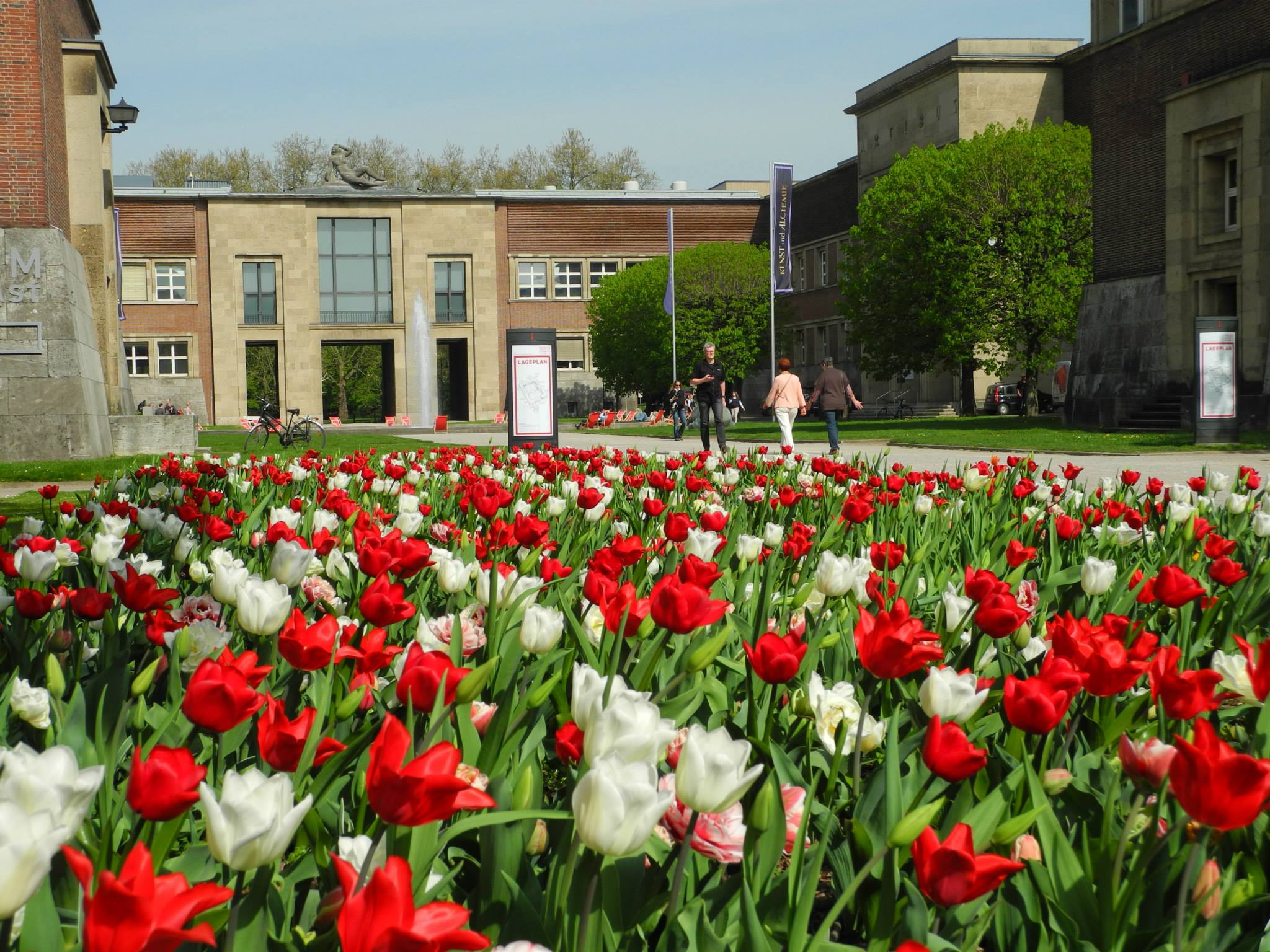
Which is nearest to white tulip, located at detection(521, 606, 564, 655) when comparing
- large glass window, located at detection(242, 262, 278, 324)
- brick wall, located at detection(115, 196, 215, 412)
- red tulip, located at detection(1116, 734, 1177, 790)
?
red tulip, located at detection(1116, 734, 1177, 790)

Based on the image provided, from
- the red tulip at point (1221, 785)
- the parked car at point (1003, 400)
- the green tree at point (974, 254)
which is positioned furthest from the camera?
the parked car at point (1003, 400)

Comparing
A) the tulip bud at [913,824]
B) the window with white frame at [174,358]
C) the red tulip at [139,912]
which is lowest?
the tulip bud at [913,824]

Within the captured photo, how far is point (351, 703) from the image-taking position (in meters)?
2.30

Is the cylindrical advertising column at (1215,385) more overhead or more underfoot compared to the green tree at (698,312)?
more underfoot

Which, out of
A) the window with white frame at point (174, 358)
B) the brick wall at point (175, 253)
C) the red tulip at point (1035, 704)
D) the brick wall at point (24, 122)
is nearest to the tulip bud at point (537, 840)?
the red tulip at point (1035, 704)

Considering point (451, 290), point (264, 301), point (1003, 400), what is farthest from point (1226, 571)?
point (264, 301)

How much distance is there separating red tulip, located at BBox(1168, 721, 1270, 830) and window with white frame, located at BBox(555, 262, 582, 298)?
204 ft

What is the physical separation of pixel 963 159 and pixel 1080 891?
3915cm

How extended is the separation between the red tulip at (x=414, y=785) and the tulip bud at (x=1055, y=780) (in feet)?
3.75

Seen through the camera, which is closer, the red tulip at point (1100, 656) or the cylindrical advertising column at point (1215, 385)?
the red tulip at point (1100, 656)

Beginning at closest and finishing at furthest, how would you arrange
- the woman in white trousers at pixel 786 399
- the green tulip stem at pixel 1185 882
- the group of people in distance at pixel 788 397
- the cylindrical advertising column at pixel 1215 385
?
the green tulip stem at pixel 1185 882 < the group of people in distance at pixel 788 397 < the woman in white trousers at pixel 786 399 < the cylindrical advertising column at pixel 1215 385

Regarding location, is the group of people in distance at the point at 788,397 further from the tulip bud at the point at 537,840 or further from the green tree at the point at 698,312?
the green tree at the point at 698,312

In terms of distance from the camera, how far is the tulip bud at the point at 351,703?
7.46 feet

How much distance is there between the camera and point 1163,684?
6.35 feet
